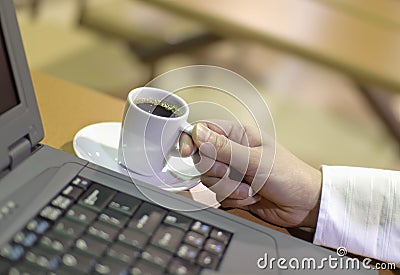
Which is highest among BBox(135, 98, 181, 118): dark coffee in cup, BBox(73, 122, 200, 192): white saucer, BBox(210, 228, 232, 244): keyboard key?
BBox(135, 98, 181, 118): dark coffee in cup

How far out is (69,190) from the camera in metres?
0.51

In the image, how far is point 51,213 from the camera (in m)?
0.48

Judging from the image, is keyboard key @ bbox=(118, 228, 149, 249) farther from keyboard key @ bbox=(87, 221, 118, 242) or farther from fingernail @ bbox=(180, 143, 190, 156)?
fingernail @ bbox=(180, 143, 190, 156)

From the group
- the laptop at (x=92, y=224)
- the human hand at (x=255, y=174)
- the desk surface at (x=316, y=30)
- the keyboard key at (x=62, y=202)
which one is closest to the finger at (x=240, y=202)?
the human hand at (x=255, y=174)

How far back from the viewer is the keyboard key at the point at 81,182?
52cm

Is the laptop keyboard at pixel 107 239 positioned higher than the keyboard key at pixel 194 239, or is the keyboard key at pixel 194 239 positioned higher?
the keyboard key at pixel 194 239

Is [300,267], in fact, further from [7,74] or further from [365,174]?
[7,74]

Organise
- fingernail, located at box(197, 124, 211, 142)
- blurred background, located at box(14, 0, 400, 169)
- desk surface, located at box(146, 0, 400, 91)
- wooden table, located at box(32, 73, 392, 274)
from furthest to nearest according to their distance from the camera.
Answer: blurred background, located at box(14, 0, 400, 169), desk surface, located at box(146, 0, 400, 91), wooden table, located at box(32, 73, 392, 274), fingernail, located at box(197, 124, 211, 142)

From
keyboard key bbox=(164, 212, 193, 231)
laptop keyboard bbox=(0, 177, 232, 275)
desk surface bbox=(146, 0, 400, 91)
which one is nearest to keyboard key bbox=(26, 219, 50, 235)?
laptop keyboard bbox=(0, 177, 232, 275)

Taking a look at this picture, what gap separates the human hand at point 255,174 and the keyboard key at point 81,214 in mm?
158

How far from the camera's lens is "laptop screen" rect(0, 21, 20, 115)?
509mm

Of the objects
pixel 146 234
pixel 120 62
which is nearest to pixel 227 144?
pixel 146 234

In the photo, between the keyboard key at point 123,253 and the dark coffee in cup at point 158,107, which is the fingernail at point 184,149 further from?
the keyboard key at point 123,253

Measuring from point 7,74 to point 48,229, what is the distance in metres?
0.15
